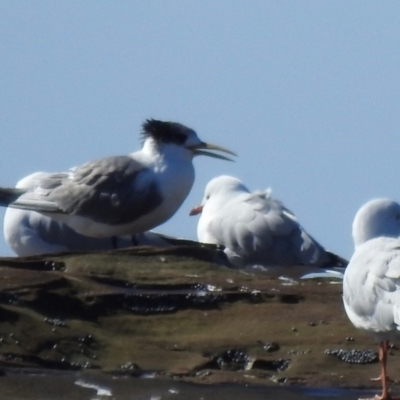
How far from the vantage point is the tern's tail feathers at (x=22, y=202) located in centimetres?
1257

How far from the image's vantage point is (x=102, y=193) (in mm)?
12266

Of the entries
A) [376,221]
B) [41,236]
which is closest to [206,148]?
[41,236]

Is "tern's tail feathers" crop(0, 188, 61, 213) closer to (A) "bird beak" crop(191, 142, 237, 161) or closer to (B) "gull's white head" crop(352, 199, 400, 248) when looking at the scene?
(A) "bird beak" crop(191, 142, 237, 161)

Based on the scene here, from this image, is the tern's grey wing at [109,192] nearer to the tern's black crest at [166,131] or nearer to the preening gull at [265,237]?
the tern's black crest at [166,131]

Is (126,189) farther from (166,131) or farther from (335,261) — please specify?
(335,261)

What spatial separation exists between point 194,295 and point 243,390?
153 cm

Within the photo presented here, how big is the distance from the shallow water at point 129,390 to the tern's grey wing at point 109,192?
15.9 feet

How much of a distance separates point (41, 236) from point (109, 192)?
1.26 metres

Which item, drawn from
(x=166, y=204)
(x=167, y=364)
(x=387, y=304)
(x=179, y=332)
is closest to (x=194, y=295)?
(x=179, y=332)

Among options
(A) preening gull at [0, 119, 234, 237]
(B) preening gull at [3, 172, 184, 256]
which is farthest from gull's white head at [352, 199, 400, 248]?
(B) preening gull at [3, 172, 184, 256]

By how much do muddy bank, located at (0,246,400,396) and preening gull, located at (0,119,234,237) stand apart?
9.13 feet

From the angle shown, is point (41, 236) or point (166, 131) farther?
point (41, 236)

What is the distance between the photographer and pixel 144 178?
12117 mm

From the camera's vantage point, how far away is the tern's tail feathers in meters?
12.6
